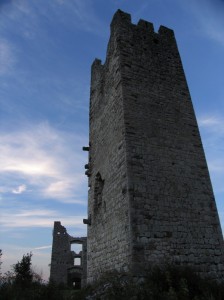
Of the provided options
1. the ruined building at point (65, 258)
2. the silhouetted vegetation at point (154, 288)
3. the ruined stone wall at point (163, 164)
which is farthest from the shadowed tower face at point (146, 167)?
the ruined building at point (65, 258)

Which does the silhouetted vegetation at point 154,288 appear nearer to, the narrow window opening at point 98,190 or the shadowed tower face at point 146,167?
the shadowed tower face at point 146,167

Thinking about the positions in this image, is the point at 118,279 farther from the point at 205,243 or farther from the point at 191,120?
the point at 191,120

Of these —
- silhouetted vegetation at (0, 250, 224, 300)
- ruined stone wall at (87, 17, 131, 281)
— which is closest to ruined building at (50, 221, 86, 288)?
ruined stone wall at (87, 17, 131, 281)

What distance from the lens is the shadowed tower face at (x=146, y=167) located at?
6.78 m

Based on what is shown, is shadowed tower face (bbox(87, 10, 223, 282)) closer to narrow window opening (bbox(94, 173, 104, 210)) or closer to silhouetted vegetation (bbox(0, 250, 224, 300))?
narrow window opening (bbox(94, 173, 104, 210))

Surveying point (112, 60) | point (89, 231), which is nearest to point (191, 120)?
point (112, 60)

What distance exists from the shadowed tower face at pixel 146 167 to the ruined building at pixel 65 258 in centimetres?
1673

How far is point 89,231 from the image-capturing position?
9547 millimetres

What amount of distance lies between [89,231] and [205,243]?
12.7 feet

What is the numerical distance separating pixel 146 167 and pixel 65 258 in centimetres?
2004

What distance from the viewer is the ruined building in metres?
24.2

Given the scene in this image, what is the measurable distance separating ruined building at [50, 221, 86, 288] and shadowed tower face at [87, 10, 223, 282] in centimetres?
1673

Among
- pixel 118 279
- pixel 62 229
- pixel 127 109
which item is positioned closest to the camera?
pixel 118 279

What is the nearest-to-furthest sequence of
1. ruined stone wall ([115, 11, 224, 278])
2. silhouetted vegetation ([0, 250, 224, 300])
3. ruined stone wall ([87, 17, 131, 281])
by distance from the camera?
1. silhouetted vegetation ([0, 250, 224, 300])
2. ruined stone wall ([115, 11, 224, 278])
3. ruined stone wall ([87, 17, 131, 281])
